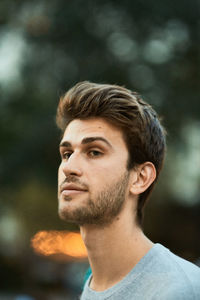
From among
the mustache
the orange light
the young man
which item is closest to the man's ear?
the young man

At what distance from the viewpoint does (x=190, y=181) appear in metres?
13.8

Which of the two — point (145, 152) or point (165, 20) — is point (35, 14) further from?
point (145, 152)

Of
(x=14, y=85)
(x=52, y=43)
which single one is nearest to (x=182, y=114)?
(x=52, y=43)

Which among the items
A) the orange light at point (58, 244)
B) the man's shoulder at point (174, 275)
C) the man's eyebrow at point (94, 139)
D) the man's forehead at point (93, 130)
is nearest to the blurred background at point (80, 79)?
the orange light at point (58, 244)

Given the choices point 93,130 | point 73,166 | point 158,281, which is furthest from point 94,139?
point 158,281

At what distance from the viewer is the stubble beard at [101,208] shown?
290 centimetres

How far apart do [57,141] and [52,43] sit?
3.37 m

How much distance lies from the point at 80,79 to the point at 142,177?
32.2 feet

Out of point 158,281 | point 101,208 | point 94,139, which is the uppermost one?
point 94,139

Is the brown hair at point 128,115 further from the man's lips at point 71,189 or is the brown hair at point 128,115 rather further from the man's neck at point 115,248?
the man's lips at point 71,189

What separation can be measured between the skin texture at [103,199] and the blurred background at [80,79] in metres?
9.17

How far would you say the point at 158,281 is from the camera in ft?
8.59

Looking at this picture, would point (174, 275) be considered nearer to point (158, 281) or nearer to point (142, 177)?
point (158, 281)

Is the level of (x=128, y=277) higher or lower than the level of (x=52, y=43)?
lower
